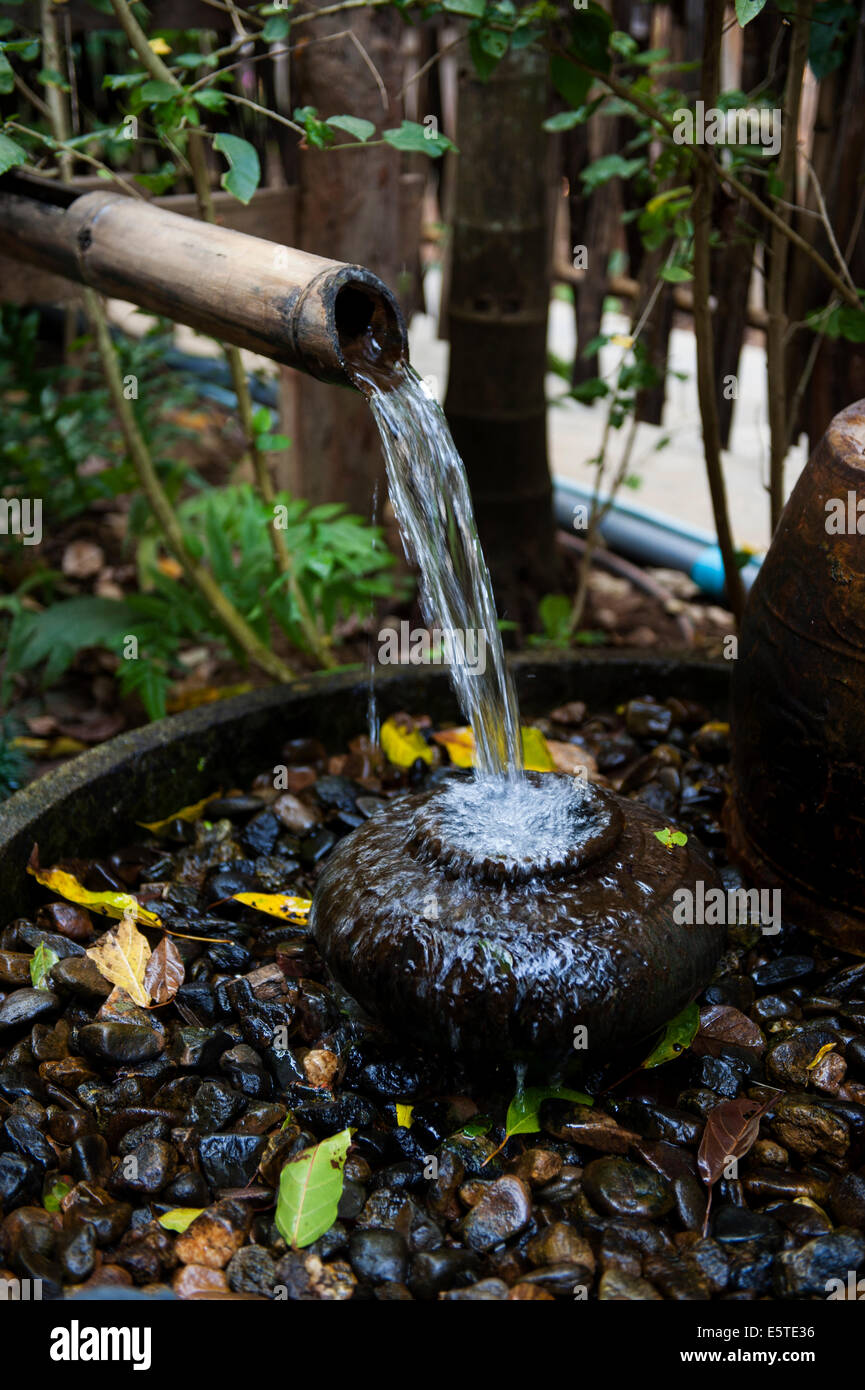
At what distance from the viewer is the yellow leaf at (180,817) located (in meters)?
2.43

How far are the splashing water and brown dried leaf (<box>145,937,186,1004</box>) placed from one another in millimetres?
624

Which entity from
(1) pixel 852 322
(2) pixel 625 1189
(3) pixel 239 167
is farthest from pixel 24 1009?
(1) pixel 852 322

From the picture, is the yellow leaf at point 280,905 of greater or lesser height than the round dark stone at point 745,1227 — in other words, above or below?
above

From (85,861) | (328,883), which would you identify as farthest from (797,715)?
(85,861)

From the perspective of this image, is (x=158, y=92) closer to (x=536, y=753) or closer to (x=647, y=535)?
(x=536, y=753)

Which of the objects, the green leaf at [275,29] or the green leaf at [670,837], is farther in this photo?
the green leaf at [275,29]

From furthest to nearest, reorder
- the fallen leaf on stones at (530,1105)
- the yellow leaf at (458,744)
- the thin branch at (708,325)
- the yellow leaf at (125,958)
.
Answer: the yellow leaf at (458,744) < the thin branch at (708,325) < the yellow leaf at (125,958) < the fallen leaf on stones at (530,1105)

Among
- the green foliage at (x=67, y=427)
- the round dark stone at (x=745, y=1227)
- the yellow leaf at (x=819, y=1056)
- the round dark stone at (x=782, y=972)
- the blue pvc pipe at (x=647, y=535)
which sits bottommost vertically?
the round dark stone at (x=745, y=1227)

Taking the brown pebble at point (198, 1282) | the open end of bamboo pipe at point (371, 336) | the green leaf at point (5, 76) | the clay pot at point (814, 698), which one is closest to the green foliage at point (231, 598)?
the open end of bamboo pipe at point (371, 336)

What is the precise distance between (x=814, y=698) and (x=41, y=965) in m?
1.35

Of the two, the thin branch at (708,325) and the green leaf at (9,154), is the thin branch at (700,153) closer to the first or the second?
the thin branch at (708,325)

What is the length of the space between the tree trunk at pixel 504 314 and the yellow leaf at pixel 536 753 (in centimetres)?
95

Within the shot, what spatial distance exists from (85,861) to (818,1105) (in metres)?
1.37

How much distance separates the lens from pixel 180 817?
246cm
